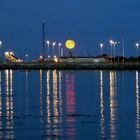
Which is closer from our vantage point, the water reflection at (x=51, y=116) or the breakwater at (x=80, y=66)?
the water reflection at (x=51, y=116)

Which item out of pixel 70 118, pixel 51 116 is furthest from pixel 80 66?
pixel 70 118

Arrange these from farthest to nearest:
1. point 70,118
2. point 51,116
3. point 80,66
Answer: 1. point 80,66
2. point 51,116
3. point 70,118

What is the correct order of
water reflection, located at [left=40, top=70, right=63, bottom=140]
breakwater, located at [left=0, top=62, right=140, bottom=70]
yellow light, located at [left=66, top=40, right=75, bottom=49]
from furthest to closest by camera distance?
yellow light, located at [left=66, top=40, right=75, bottom=49]
breakwater, located at [left=0, top=62, right=140, bottom=70]
water reflection, located at [left=40, top=70, right=63, bottom=140]

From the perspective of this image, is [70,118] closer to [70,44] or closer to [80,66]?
[80,66]

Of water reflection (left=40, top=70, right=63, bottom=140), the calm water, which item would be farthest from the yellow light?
the calm water

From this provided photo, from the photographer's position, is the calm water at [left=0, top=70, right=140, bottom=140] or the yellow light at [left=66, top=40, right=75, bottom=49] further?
the yellow light at [left=66, top=40, right=75, bottom=49]

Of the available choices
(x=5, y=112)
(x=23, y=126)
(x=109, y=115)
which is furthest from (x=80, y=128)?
(x=5, y=112)

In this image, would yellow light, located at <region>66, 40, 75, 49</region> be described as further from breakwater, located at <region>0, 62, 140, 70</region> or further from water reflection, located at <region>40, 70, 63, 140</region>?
water reflection, located at <region>40, 70, 63, 140</region>

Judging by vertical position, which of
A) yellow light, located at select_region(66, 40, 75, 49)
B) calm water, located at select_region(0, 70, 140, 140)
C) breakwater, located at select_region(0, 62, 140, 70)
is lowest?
calm water, located at select_region(0, 70, 140, 140)

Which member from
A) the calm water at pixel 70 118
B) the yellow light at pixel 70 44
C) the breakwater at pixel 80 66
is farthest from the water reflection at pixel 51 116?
the yellow light at pixel 70 44

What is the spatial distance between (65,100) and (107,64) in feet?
319

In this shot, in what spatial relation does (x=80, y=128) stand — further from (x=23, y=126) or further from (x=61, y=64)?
(x=61, y=64)

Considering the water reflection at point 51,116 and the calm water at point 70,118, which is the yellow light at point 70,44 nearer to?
the water reflection at point 51,116

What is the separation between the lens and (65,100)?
34.4 m
